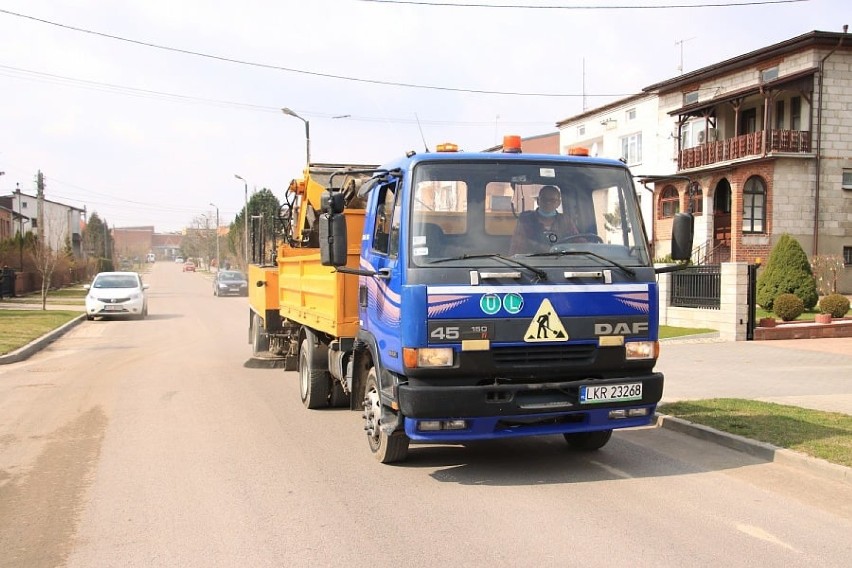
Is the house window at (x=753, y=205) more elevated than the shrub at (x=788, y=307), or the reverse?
the house window at (x=753, y=205)

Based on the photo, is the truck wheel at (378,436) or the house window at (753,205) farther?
the house window at (753,205)

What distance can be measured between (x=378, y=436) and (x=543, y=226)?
2.32 metres

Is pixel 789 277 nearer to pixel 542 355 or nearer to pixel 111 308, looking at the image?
pixel 542 355

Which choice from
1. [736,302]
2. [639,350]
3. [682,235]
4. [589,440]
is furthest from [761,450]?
[736,302]

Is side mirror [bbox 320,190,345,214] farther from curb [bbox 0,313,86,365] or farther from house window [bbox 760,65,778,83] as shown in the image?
house window [bbox 760,65,778,83]

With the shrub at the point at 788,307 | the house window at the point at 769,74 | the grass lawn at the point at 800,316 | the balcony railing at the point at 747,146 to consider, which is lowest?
the grass lawn at the point at 800,316

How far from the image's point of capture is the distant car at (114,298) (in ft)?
83.3

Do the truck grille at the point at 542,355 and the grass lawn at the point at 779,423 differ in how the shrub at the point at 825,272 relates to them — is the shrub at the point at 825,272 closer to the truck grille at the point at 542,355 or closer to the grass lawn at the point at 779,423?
the grass lawn at the point at 779,423

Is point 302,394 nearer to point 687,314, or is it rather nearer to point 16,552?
point 16,552

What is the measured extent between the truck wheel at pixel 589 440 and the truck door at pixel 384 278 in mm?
2182

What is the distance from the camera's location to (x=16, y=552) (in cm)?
474

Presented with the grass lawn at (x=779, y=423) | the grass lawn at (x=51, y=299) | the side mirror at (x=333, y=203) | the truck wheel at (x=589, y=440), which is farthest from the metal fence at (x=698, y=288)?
the grass lawn at (x=51, y=299)

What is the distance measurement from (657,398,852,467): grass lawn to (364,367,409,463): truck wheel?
3.38m

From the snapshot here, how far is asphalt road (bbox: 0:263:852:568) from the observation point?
470cm
